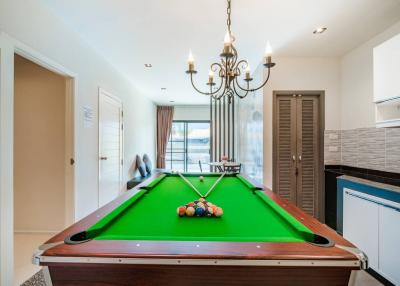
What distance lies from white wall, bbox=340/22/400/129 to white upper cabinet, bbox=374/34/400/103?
77cm

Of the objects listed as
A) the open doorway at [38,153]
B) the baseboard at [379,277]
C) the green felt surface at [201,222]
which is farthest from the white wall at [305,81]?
the open doorway at [38,153]

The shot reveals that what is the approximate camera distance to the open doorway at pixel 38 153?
115 inches

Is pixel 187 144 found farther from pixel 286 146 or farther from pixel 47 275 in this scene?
pixel 47 275

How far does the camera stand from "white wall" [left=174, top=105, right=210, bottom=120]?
299 inches

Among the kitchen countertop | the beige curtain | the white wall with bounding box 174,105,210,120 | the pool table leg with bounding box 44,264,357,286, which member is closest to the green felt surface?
the pool table leg with bounding box 44,264,357,286

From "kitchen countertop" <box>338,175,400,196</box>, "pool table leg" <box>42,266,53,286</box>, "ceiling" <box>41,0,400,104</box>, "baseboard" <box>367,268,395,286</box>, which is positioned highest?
"ceiling" <box>41,0,400,104</box>

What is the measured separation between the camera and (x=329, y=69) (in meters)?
3.36

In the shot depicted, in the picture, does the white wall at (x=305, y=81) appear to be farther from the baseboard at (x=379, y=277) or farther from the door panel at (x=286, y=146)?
the baseboard at (x=379, y=277)

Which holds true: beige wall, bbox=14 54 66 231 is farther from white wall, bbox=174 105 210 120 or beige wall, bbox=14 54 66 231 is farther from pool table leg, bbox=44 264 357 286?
white wall, bbox=174 105 210 120

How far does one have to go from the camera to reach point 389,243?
183cm

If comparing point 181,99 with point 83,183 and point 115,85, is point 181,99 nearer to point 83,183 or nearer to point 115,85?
point 115,85

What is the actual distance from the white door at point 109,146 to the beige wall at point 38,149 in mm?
579

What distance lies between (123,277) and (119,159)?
373cm

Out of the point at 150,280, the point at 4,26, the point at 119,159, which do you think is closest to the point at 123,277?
the point at 150,280
